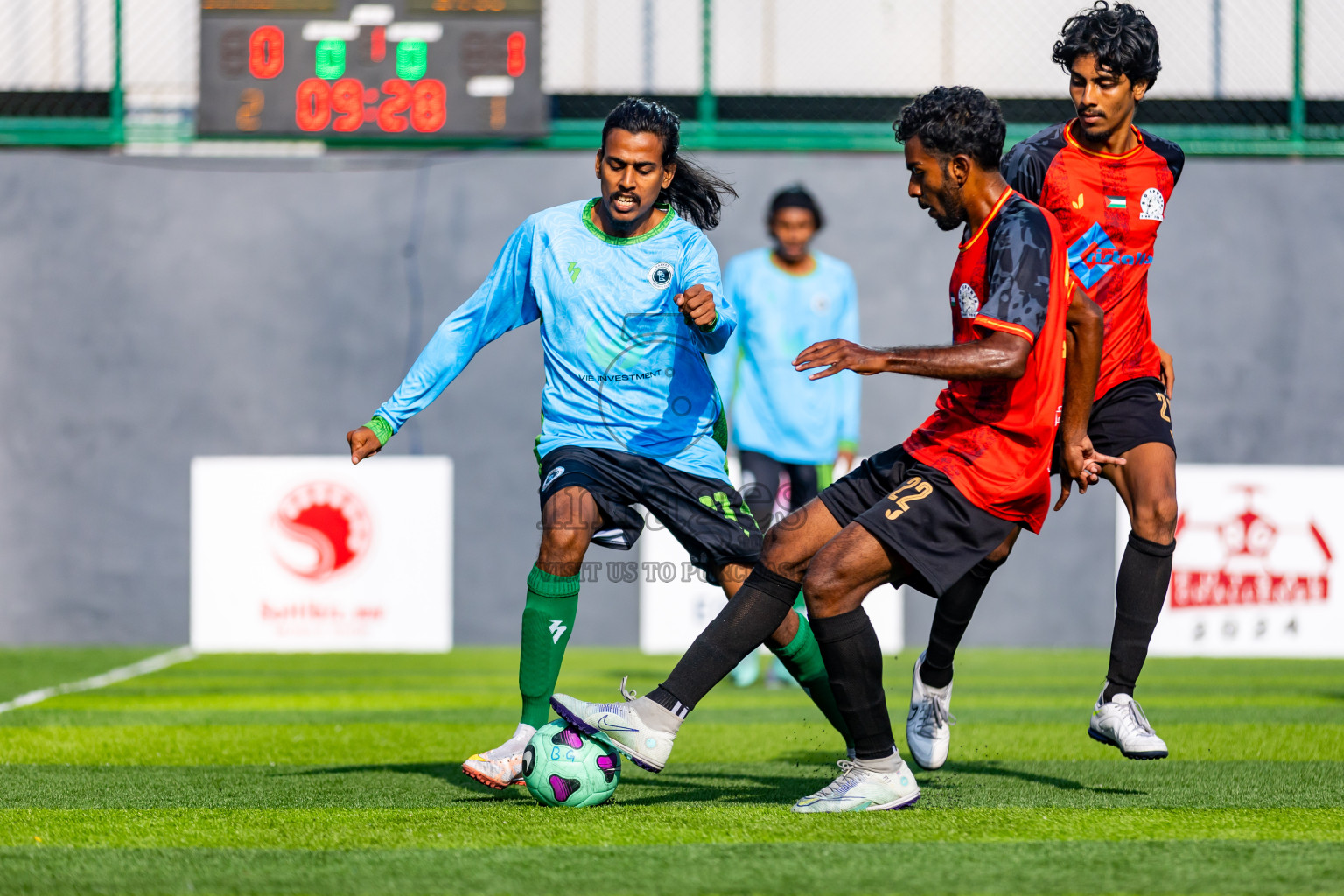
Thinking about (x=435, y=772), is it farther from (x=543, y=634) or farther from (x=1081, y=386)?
(x=1081, y=386)

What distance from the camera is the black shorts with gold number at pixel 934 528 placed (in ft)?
11.6

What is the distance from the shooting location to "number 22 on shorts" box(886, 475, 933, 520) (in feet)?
11.7

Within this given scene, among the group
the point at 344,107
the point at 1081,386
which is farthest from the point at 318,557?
the point at 1081,386

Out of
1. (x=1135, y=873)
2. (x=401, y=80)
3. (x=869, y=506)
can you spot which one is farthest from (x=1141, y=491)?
(x=401, y=80)

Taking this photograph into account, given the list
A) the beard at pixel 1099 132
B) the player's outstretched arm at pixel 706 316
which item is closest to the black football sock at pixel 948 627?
the player's outstretched arm at pixel 706 316

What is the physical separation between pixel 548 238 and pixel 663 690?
1.48 metres

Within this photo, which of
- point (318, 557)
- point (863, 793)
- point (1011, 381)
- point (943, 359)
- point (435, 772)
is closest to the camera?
point (943, 359)

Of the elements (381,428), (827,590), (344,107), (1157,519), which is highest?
(344,107)

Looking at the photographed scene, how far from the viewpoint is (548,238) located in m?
4.31

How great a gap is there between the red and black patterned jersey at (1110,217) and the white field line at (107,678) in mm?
5045

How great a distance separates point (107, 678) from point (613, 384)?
202 inches

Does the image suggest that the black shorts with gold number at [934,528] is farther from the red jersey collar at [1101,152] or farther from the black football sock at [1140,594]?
the red jersey collar at [1101,152]

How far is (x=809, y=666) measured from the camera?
4.15 m

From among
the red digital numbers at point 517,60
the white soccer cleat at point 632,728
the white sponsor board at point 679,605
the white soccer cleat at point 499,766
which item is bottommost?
the white sponsor board at point 679,605
